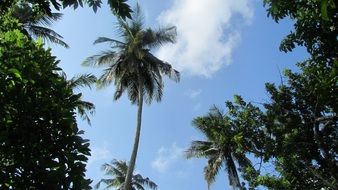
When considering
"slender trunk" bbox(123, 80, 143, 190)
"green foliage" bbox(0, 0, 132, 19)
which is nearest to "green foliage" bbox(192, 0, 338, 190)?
"slender trunk" bbox(123, 80, 143, 190)

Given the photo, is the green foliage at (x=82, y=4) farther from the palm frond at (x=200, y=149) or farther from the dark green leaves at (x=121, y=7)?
the palm frond at (x=200, y=149)

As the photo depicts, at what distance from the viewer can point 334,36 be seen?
6.93 meters

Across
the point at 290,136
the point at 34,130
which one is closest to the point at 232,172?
the point at 290,136

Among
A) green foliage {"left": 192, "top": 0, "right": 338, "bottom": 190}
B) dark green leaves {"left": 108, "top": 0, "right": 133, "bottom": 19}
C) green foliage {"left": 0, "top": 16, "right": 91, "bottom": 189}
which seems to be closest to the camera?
dark green leaves {"left": 108, "top": 0, "right": 133, "bottom": 19}

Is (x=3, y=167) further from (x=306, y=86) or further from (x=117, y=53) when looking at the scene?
(x=117, y=53)

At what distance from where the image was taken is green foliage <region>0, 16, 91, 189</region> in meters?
6.07

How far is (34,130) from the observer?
6.38 metres

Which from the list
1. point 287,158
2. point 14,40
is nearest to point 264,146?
point 287,158

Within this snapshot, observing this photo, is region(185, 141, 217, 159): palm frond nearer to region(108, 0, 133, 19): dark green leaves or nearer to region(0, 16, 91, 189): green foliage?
region(0, 16, 91, 189): green foliage

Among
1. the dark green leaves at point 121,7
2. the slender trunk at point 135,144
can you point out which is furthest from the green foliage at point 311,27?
the slender trunk at point 135,144

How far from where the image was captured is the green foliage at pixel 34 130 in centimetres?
607

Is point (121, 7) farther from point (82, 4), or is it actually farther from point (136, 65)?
point (136, 65)

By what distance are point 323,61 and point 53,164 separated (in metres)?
4.42

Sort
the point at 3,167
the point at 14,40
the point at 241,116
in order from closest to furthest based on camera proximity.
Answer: the point at 3,167 → the point at 14,40 → the point at 241,116
